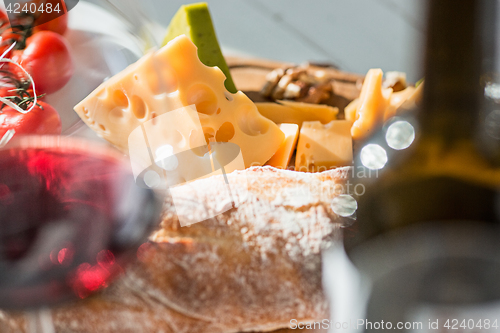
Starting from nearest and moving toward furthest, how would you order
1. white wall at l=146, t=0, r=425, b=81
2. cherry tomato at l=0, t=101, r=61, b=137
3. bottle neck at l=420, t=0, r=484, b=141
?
bottle neck at l=420, t=0, r=484, b=141, cherry tomato at l=0, t=101, r=61, b=137, white wall at l=146, t=0, r=425, b=81

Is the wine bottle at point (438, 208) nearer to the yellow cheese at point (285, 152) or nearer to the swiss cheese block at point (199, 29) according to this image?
the yellow cheese at point (285, 152)

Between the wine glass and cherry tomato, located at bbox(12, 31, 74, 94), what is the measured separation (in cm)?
9

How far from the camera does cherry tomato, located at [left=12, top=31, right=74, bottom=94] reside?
11.8 inches

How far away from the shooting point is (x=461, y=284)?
192 millimetres

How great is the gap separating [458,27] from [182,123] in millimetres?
202

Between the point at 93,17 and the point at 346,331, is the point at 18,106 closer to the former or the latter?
the point at 93,17

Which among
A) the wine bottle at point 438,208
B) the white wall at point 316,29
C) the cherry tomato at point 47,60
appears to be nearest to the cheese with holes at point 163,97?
the cherry tomato at point 47,60

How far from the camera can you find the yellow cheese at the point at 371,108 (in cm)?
39

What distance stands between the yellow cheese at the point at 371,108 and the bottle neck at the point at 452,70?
0.55 feet

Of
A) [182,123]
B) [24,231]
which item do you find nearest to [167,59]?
[182,123]

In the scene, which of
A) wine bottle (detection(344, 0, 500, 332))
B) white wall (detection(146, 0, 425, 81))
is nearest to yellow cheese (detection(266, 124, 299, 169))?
wine bottle (detection(344, 0, 500, 332))

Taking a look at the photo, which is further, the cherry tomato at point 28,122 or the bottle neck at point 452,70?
the cherry tomato at point 28,122

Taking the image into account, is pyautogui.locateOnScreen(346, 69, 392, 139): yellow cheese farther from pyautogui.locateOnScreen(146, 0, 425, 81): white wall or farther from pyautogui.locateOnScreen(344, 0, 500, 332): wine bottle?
pyautogui.locateOnScreen(146, 0, 425, 81): white wall

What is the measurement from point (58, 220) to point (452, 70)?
21cm
